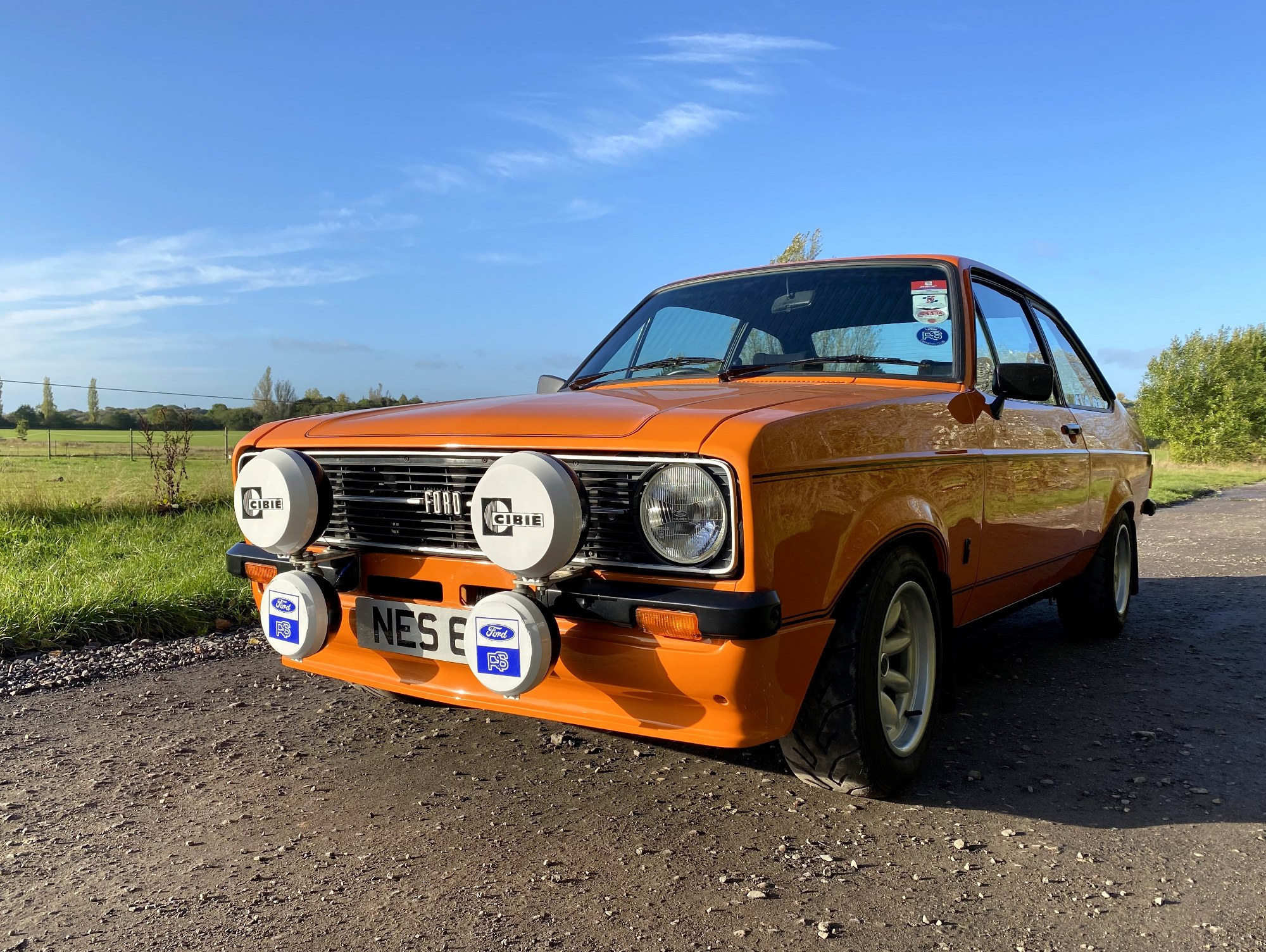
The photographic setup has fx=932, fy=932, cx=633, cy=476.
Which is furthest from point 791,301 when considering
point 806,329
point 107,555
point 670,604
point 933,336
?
point 107,555

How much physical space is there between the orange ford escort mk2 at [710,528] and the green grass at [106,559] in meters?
2.15

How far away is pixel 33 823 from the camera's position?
2.62 meters

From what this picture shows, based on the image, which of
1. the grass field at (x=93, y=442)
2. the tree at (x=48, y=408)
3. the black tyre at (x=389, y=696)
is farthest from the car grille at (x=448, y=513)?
the tree at (x=48, y=408)

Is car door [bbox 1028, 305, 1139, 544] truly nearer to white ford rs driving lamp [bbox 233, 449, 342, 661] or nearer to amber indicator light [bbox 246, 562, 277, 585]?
white ford rs driving lamp [bbox 233, 449, 342, 661]

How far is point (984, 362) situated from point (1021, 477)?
0.49 metres

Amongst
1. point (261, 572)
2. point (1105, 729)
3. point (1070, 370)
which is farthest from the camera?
point (1070, 370)

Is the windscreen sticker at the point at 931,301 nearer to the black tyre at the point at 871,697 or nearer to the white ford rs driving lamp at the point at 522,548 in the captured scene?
the black tyre at the point at 871,697

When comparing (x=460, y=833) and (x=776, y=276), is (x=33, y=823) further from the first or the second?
(x=776, y=276)

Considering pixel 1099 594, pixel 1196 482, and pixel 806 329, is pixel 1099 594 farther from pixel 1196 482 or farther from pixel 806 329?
pixel 1196 482

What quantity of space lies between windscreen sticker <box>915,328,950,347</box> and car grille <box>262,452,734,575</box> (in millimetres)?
1604

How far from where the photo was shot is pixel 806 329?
11.8ft

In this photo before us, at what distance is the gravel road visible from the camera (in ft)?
6.77

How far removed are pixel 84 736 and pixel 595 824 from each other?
2.02 metres

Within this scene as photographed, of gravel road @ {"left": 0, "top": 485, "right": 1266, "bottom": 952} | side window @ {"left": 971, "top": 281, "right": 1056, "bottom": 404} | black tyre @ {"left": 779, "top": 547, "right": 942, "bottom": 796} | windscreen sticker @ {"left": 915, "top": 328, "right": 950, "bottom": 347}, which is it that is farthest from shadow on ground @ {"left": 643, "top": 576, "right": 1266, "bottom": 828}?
windscreen sticker @ {"left": 915, "top": 328, "right": 950, "bottom": 347}
